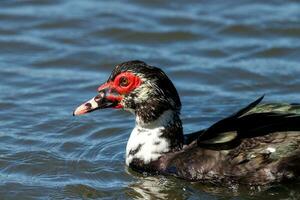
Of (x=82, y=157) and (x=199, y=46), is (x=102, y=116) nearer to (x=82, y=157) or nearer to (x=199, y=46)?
(x=82, y=157)

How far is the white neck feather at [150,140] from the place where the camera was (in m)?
10.5

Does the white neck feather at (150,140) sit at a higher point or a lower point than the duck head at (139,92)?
lower

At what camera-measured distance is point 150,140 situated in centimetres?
1059

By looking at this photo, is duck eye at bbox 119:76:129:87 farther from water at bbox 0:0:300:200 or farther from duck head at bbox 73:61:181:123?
water at bbox 0:0:300:200

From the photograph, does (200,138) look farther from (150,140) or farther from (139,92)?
(139,92)

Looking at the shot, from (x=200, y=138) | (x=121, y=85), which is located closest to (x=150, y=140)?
(x=121, y=85)

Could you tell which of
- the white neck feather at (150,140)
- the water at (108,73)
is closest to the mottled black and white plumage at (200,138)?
the white neck feather at (150,140)

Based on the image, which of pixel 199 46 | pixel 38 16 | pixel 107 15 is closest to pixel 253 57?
pixel 199 46

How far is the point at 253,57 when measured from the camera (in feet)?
46.5

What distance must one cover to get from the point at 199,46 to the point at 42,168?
4.58m

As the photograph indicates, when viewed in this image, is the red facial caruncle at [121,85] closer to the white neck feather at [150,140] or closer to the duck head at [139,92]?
the duck head at [139,92]

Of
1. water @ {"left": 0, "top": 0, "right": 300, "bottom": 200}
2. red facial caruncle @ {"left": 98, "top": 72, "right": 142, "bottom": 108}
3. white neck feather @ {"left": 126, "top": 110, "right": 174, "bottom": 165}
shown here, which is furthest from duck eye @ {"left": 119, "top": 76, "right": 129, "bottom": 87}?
water @ {"left": 0, "top": 0, "right": 300, "bottom": 200}

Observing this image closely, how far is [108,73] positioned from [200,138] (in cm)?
409

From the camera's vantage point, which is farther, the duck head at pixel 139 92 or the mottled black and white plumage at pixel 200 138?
the duck head at pixel 139 92
